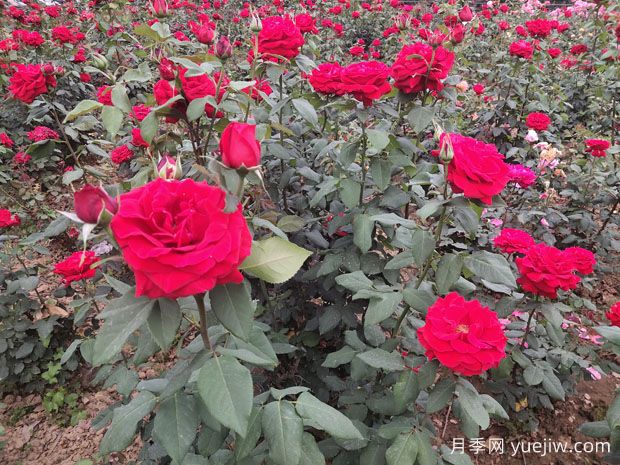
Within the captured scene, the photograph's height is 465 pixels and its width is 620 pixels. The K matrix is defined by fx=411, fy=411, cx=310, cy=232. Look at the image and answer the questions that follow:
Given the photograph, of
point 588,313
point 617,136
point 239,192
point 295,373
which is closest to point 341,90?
point 239,192

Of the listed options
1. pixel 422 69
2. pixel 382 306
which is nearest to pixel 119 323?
pixel 382 306

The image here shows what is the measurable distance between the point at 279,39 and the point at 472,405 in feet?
4.87

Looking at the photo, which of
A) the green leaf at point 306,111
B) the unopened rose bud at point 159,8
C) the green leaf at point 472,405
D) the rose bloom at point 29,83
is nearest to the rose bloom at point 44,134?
the rose bloom at point 29,83

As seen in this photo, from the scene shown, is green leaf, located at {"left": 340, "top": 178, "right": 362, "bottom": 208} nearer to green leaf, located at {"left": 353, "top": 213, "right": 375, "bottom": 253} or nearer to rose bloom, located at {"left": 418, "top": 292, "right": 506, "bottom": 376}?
green leaf, located at {"left": 353, "top": 213, "right": 375, "bottom": 253}

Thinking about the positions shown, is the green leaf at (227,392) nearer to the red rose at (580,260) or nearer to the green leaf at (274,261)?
the green leaf at (274,261)

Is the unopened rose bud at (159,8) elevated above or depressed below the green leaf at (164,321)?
above

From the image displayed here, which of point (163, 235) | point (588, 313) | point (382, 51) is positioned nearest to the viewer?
point (163, 235)

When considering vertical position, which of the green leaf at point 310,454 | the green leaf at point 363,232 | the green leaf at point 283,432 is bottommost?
the green leaf at point 310,454

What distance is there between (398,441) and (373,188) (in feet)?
3.41

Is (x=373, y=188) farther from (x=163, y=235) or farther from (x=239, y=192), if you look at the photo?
(x=163, y=235)

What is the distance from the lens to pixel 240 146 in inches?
34.7

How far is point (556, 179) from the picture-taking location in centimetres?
347

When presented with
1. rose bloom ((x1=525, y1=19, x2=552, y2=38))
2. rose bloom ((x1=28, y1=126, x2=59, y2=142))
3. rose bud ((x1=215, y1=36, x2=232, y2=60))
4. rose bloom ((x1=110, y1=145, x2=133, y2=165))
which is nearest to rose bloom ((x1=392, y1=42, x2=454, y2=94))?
rose bud ((x1=215, y1=36, x2=232, y2=60))

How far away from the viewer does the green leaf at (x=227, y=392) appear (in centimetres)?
79
